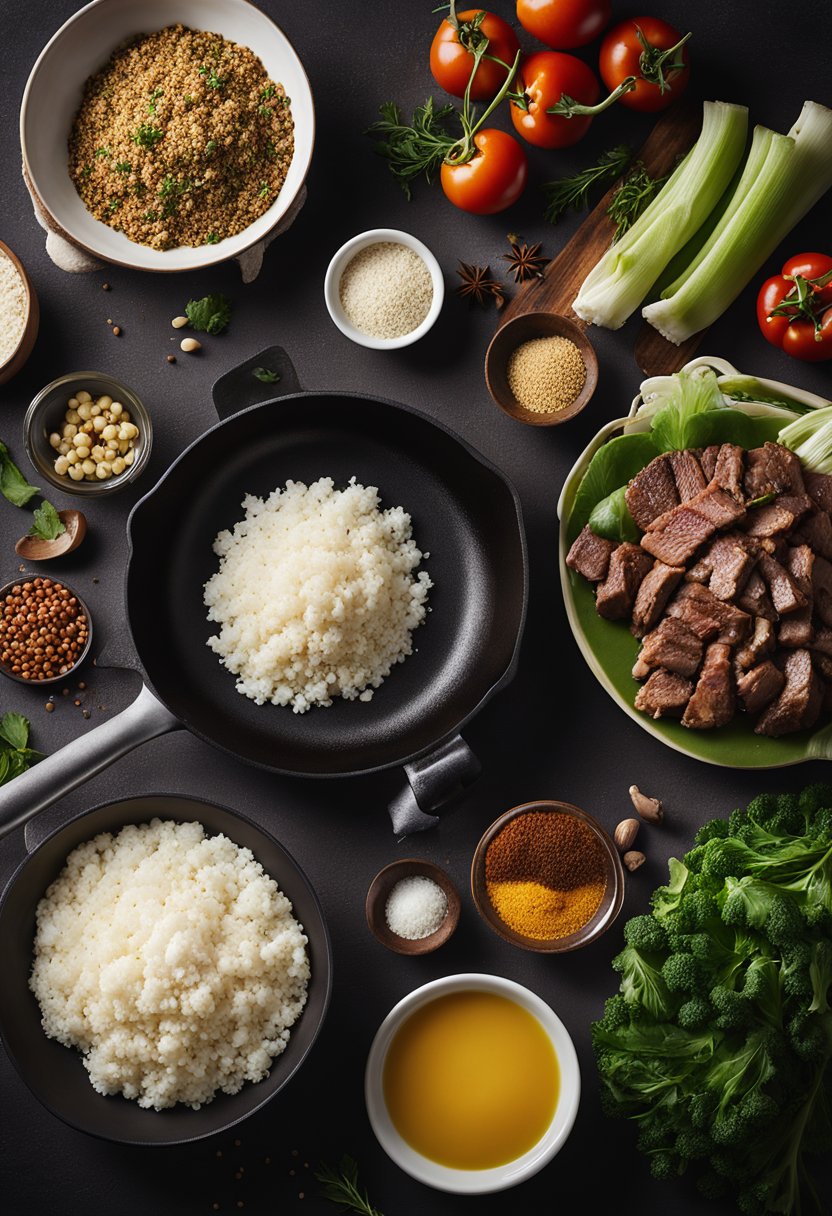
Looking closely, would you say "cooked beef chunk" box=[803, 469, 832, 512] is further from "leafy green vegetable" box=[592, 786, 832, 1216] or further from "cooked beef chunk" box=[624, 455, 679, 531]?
"leafy green vegetable" box=[592, 786, 832, 1216]

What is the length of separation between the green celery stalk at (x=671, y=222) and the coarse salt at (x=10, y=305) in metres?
→ 1.70

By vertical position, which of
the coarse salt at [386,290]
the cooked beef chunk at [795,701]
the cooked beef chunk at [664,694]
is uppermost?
the coarse salt at [386,290]

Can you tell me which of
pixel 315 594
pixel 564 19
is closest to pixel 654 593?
pixel 315 594

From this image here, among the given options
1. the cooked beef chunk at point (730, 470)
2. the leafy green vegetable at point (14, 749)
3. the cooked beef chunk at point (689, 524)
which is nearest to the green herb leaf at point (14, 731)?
the leafy green vegetable at point (14, 749)

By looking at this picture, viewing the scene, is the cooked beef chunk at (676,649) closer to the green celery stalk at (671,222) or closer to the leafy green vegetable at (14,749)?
the green celery stalk at (671,222)

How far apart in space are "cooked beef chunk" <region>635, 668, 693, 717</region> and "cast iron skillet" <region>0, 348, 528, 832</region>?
415 millimetres

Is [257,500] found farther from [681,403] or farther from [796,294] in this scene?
[796,294]

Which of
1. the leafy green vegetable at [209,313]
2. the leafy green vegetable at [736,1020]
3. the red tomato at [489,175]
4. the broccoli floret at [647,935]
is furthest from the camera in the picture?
the leafy green vegetable at [209,313]

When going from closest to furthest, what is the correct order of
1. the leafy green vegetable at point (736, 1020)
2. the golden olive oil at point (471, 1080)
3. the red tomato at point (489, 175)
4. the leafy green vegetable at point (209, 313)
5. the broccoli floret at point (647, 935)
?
the leafy green vegetable at point (736, 1020), the broccoli floret at point (647, 935), the golden olive oil at point (471, 1080), the red tomato at point (489, 175), the leafy green vegetable at point (209, 313)

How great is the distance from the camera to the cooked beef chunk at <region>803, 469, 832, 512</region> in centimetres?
292

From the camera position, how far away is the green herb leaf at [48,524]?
305cm

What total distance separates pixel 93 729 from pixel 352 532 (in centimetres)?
100

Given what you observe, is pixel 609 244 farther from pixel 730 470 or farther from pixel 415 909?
pixel 415 909

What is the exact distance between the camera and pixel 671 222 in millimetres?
3018
